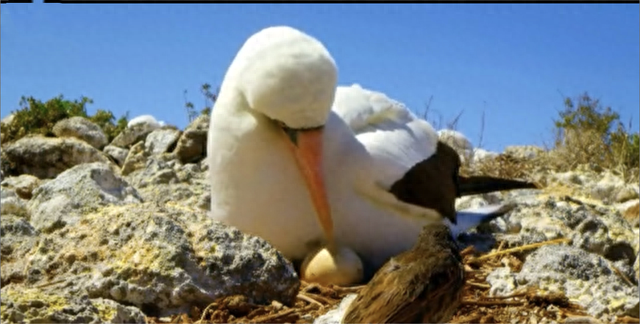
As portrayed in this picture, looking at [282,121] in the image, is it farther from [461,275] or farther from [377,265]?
[461,275]

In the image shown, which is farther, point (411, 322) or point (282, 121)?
point (282, 121)

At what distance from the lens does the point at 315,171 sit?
22.4 ft

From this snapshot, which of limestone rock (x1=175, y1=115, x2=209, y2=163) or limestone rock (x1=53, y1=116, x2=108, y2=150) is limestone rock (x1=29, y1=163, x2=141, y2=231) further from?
limestone rock (x1=53, y1=116, x2=108, y2=150)

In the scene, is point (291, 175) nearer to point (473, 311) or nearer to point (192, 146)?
point (473, 311)

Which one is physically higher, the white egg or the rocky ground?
the white egg

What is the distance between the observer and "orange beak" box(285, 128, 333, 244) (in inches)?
265

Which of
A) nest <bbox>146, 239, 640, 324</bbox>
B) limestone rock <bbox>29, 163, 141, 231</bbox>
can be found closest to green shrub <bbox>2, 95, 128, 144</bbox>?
limestone rock <bbox>29, 163, 141, 231</bbox>

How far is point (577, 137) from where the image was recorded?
13945 millimetres

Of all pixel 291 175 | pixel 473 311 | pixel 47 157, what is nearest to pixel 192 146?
pixel 47 157

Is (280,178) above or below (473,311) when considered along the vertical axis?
above

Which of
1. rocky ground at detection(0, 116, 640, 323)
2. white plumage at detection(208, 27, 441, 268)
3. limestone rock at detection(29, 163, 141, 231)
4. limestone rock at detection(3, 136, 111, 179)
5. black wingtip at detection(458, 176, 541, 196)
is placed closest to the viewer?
rocky ground at detection(0, 116, 640, 323)

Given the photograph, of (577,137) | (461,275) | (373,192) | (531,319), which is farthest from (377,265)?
(577,137)

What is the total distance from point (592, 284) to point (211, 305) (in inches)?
76.0

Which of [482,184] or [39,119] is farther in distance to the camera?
[39,119]
